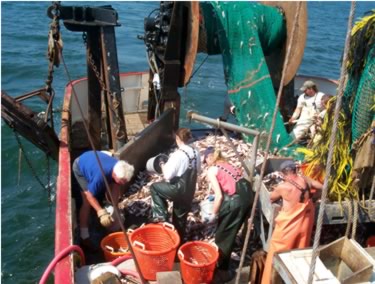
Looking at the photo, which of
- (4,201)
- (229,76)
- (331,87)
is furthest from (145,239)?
(331,87)

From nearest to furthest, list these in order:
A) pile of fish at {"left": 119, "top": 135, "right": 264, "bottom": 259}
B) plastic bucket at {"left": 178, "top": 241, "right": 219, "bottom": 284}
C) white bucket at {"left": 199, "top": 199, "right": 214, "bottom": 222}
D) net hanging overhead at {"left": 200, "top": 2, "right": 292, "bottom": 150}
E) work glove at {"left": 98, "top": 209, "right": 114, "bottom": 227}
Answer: plastic bucket at {"left": 178, "top": 241, "right": 219, "bottom": 284}
work glove at {"left": 98, "top": 209, "right": 114, "bottom": 227}
white bucket at {"left": 199, "top": 199, "right": 214, "bottom": 222}
pile of fish at {"left": 119, "top": 135, "right": 264, "bottom": 259}
net hanging overhead at {"left": 200, "top": 2, "right": 292, "bottom": 150}

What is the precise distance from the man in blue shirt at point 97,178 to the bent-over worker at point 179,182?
20.0 inches

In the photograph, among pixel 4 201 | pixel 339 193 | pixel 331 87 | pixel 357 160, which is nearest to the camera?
pixel 357 160

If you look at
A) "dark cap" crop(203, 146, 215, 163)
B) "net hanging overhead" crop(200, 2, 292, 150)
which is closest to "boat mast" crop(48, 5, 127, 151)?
"dark cap" crop(203, 146, 215, 163)

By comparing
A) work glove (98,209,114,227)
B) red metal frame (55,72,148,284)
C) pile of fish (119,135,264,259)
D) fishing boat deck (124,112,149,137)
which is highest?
red metal frame (55,72,148,284)

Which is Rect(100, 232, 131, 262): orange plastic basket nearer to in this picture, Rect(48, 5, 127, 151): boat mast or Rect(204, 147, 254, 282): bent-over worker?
Rect(204, 147, 254, 282): bent-over worker

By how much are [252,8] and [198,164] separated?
4.63 m

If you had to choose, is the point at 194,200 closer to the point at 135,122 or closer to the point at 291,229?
the point at 291,229

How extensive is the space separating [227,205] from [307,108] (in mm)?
4329

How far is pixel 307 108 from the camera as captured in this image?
31.1ft

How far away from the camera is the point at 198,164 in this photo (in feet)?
20.7

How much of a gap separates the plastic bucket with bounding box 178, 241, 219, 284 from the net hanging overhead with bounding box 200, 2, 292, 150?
3.56 m

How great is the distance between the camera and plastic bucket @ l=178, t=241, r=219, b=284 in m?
5.66

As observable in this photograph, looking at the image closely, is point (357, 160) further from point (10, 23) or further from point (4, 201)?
point (10, 23)
